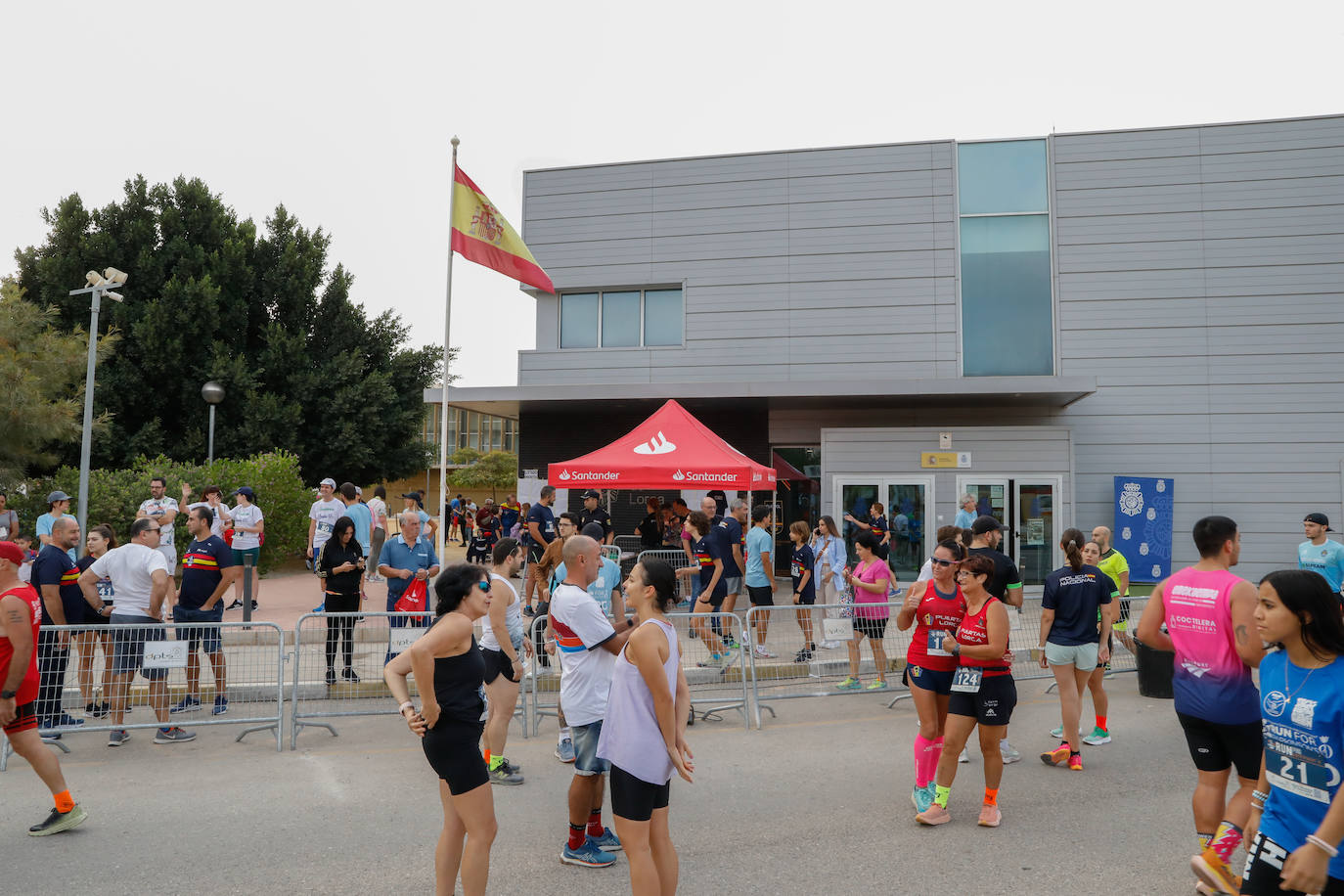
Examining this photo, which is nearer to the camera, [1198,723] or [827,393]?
[1198,723]

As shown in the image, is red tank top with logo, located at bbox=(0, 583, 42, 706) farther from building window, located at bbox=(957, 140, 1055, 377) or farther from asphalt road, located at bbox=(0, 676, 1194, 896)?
building window, located at bbox=(957, 140, 1055, 377)

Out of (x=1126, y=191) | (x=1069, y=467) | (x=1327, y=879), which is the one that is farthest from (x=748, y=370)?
(x=1327, y=879)

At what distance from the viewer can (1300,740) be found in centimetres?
304

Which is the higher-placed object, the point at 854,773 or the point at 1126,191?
the point at 1126,191

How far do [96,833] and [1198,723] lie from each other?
6476 millimetres

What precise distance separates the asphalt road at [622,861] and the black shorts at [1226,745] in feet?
2.35

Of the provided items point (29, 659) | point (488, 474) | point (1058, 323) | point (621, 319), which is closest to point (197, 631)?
point (29, 659)

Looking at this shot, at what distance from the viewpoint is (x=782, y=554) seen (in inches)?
786

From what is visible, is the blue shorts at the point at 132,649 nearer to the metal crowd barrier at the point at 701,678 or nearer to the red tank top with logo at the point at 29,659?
the red tank top with logo at the point at 29,659

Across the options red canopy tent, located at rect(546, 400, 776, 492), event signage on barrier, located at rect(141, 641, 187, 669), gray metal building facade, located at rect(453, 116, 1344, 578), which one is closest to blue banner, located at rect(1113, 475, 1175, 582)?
gray metal building facade, located at rect(453, 116, 1344, 578)

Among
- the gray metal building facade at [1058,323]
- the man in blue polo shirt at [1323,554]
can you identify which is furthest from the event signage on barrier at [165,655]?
the man in blue polo shirt at [1323,554]

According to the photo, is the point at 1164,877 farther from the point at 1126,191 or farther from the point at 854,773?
the point at 1126,191

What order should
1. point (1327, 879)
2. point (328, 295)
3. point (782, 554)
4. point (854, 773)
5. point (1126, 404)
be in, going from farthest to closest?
point (328, 295) < point (782, 554) < point (1126, 404) < point (854, 773) < point (1327, 879)

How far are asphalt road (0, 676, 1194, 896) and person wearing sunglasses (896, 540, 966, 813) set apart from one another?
39 cm
